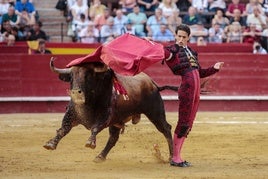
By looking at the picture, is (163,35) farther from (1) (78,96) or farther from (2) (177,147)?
(1) (78,96)

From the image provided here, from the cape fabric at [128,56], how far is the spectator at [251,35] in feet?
25.0

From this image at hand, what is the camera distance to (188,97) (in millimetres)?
8219

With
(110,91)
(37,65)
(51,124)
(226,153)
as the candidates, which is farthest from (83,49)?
(110,91)

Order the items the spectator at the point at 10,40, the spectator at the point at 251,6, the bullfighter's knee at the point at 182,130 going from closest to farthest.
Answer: the bullfighter's knee at the point at 182,130 → the spectator at the point at 10,40 → the spectator at the point at 251,6

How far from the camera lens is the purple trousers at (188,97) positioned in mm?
8211

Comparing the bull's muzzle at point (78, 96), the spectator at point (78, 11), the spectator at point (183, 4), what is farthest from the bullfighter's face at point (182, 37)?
the spectator at point (183, 4)

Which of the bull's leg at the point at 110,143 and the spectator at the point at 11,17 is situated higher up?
the bull's leg at the point at 110,143

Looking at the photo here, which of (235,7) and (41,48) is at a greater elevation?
(235,7)

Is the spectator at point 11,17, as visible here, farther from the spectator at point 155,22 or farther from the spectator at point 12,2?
the spectator at point 155,22

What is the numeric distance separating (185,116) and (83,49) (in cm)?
701

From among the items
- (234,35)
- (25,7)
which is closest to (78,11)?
(25,7)

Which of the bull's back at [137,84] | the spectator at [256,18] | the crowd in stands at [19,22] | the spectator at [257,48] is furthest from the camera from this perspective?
the spectator at [256,18]

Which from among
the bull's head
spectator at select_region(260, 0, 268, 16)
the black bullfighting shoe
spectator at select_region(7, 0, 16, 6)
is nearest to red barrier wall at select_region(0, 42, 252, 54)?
spectator at select_region(7, 0, 16, 6)

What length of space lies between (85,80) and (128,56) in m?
0.44
